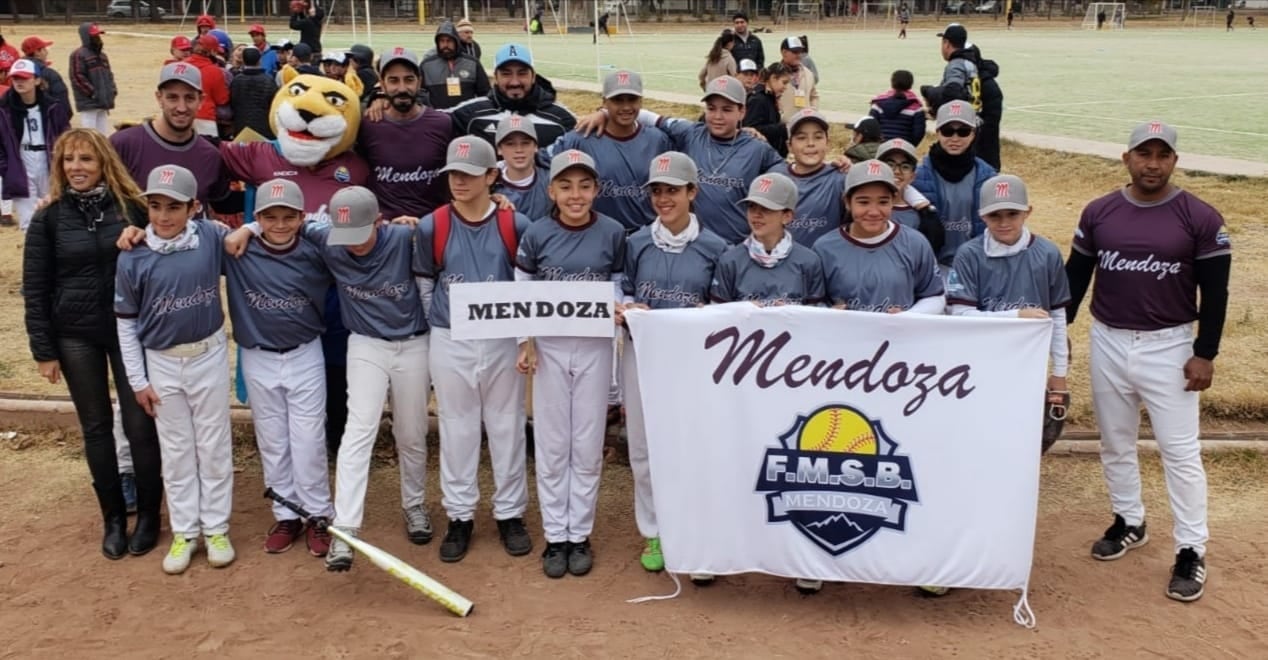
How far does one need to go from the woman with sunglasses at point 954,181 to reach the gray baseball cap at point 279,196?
11.5ft

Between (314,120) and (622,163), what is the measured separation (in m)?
1.79

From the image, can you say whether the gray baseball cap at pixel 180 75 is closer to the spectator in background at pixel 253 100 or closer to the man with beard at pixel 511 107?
the man with beard at pixel 511 107

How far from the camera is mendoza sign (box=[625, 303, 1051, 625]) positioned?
16.9ft

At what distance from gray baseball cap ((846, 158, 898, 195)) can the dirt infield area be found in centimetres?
199

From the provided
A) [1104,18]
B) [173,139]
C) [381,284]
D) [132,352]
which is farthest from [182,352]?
[1104,18]

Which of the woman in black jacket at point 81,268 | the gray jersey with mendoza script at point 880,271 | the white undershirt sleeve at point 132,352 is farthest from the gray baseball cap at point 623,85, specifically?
the white undershirt sleeve at point 132,352

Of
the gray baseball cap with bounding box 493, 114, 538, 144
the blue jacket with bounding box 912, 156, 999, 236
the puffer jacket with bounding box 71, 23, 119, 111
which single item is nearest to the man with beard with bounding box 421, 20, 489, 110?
the gray baseball cap with bounding box 493, 114, 538, 144

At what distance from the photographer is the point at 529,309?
5.38 meters

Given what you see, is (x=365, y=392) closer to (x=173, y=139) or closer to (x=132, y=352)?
(x=132, y=352)

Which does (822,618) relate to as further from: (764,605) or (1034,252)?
(1034,252)

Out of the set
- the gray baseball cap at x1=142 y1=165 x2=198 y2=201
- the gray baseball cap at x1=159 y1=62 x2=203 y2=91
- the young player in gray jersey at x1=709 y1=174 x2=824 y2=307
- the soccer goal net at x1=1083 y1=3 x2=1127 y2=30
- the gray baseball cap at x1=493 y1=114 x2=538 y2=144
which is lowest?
the young player in gray jersey at x1=709 y1=174 x2=824 y2=307

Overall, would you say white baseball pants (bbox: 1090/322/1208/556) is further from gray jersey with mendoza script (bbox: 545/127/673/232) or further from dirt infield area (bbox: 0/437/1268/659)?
gray jersey with mendoza script (bbox: 545/127/673/232)

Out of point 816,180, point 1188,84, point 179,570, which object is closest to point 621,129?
point 816,180

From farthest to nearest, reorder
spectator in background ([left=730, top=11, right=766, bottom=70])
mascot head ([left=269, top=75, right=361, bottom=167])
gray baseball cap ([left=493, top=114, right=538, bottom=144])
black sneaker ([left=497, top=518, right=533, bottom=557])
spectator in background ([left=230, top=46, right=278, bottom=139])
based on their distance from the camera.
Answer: spectator in background ([left=730, top=11, right=766, bottom=70]), spectator in background ([left=230, top=46, right=278, bottom=139]), mascot head ([left=269, top=75, right=361, bottom=167]), gray baseball cap ([left=493, top=114, right=538, bottom=144]), black sneaker ([left=497, top=518, right=533, bottom=557])
